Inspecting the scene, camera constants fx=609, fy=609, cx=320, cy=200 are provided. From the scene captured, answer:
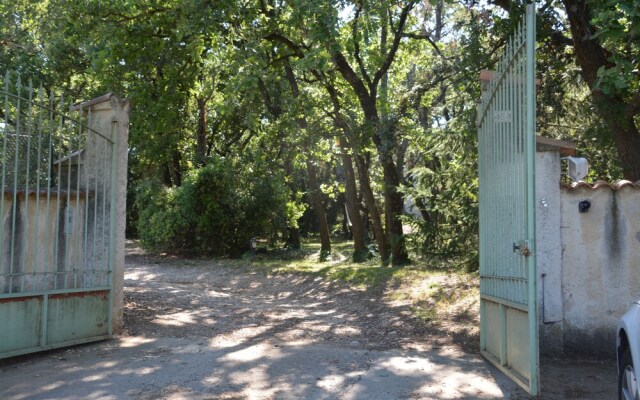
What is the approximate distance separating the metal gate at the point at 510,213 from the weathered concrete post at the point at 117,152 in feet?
15.3

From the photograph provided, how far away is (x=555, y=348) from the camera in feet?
23.8

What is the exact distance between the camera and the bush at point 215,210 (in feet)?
72.7

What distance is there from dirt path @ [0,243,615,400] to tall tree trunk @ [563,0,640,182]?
4.48 m

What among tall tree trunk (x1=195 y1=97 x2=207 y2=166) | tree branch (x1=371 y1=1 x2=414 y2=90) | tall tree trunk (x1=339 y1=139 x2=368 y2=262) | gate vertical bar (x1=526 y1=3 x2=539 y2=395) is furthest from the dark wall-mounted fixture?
tall tree trunk (x1=195 y1=97 x2=207 y2=166)

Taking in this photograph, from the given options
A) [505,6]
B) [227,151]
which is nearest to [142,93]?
[505,6]

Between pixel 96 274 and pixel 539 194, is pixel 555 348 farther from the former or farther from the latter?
pixel 96 274

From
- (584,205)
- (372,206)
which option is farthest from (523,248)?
(372,206)

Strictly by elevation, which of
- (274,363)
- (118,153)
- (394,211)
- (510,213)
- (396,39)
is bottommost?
(274,363)

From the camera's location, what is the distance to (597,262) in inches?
288

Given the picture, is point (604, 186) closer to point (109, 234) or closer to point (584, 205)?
point (584, 205)

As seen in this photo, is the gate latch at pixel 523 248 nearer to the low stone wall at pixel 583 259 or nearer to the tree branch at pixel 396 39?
the low stone wall at pixel 583 259

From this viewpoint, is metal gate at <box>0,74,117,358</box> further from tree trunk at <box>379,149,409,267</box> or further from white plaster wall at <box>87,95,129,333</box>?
tree trunk at <box>379,149,409,267</box>

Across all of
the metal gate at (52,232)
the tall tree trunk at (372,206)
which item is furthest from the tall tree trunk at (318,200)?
the metal gate at (52,232)

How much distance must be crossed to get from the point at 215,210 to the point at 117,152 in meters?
14.2
